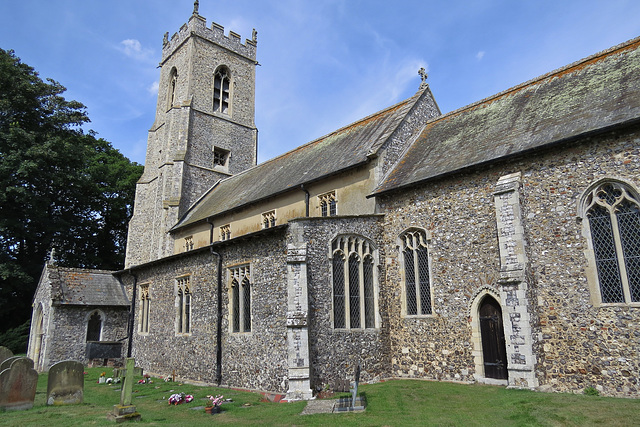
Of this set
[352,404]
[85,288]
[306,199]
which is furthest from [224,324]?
[85,288]

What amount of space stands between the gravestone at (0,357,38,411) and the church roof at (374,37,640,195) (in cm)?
A: 1137

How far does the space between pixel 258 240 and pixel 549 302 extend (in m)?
8.66

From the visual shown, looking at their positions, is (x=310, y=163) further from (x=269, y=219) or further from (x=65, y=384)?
(x=65, y=384)

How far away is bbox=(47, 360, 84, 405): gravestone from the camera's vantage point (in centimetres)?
1195

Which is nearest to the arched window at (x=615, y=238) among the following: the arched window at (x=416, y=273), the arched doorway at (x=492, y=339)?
the arched doorway at (x=492, y=339)

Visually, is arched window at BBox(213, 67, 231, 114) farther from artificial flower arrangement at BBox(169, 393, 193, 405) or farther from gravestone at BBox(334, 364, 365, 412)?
gravestone at BBox(334, 364, 365, 412)

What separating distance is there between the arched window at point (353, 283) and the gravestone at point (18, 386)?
27.0 ft

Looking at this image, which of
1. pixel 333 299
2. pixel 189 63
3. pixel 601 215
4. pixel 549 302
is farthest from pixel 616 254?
pixel 189 63

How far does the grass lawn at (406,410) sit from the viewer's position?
8227mm

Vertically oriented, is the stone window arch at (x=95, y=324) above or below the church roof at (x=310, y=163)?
below

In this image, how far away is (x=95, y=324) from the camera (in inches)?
893

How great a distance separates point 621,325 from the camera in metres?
10.0

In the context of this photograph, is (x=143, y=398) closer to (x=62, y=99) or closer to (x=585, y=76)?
(x=585, y=76)

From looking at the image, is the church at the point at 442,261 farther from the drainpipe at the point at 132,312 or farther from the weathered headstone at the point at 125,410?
the weathered headstone at the point at 125,410
